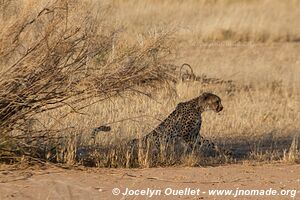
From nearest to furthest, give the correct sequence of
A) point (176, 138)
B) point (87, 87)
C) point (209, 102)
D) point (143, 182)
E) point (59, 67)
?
point (143, 182), point (59, 67), point (87, 87), point (176, 138), point (209, 102)

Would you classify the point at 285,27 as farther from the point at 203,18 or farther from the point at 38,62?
the point at 38,62

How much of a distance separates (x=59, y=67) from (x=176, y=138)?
215 centimetres

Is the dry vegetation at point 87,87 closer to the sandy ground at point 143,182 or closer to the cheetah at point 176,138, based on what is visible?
the cheetah at point 176,138

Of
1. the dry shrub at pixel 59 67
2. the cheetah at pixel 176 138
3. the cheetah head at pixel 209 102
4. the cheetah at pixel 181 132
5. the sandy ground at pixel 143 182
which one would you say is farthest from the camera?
the cheetah head at pixel 209 102

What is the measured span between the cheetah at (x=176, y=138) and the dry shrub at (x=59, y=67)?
27.0 inches

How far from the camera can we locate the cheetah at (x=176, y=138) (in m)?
9.80

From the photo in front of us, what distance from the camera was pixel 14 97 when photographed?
364 inches

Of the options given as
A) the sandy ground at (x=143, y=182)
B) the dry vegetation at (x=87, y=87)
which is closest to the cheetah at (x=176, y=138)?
the dry vegetation at (x=87, y=87)

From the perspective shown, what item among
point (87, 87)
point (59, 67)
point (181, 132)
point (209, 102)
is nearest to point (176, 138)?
point (181, 132)

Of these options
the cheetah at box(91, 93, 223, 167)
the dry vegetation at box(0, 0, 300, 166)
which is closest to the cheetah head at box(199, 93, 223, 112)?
the cheetah at box(91, 93, 223, 167)

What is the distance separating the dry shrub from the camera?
919cm

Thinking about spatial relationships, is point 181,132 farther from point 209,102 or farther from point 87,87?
point 87,87

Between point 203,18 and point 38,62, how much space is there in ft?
61.2

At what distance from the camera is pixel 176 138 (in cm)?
1098
